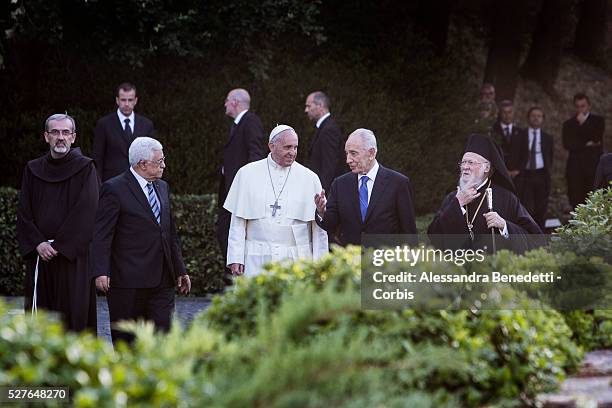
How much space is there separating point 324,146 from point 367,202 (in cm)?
448

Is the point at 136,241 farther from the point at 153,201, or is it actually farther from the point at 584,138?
the point at 584,138

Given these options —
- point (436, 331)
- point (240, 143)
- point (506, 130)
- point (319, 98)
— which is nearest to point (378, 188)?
point (436, 331)

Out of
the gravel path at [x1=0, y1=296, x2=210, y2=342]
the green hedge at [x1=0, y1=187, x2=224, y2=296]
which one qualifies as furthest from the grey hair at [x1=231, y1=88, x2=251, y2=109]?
the gravel path at [x1=0, y1=296, x2=210, y2=342]

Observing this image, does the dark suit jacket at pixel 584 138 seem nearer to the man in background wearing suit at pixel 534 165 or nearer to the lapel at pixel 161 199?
the man in background wearing suit at pixel 534 165

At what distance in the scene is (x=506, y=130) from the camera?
18875 mm

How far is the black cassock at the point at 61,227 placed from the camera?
9.91 metres

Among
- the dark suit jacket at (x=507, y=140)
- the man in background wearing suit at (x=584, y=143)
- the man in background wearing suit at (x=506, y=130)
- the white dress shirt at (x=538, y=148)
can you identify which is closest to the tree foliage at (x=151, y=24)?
the man in background wearing suit at (x=506, y=130)

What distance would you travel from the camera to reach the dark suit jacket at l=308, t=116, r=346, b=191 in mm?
13742

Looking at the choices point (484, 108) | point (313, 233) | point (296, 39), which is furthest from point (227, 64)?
point (313, 233)

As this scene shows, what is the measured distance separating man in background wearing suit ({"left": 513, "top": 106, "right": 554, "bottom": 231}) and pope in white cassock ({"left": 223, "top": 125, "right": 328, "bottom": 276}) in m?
9.57

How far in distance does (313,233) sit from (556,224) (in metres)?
10.7

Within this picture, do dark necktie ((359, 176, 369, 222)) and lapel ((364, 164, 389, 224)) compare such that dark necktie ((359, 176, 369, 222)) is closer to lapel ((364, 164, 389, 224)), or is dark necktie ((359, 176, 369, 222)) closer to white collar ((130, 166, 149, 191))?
lapel ((364, 164, 389, 224))

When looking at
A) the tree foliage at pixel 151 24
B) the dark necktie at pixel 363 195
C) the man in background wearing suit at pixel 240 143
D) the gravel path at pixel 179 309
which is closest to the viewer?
the dark necktie at pixel 363 195

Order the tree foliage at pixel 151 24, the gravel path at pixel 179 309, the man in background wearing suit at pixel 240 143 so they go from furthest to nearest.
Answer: the tree foliage at pixel 151 24 < the man in background wearing suit at pixel 240 143 < the gravel path at pixel 179 309
